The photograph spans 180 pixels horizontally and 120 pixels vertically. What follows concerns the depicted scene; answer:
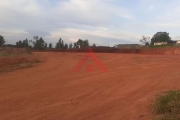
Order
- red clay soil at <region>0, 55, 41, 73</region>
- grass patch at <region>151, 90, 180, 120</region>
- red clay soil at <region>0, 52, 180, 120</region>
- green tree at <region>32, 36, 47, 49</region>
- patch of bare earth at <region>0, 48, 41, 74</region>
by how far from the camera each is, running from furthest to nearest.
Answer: green tree at <region>32, 36, 47, 49</region>
patch of bare earth at <region>0, 48, 41, 74</region>
red clay soil at <region>0, 55, 41, 73</region>
red clay soil at <region>0, 52, 180, 120</region>
grass patch at <region>151, 90, 180, 120</region>

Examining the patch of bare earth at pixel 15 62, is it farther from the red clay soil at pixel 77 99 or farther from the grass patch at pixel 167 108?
the grass patch at pixel 167 108

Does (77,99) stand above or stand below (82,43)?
below

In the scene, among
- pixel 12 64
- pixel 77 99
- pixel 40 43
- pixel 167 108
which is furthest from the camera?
pixel 40 43

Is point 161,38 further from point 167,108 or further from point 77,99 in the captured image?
point 167,108

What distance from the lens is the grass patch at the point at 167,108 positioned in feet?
15.1

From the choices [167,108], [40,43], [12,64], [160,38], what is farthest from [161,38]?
[167,108]

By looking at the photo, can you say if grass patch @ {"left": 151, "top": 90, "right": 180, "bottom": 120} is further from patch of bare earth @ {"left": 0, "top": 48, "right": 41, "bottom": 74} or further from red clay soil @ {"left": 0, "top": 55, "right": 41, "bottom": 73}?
red clay soil @ {"left": 0, "top": 55, "right": 41, "bottom": 73}

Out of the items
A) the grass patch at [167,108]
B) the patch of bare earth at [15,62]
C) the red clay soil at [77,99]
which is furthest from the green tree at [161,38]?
the grass patch at [167,108]

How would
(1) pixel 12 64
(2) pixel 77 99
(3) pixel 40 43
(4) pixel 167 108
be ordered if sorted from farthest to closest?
(3) pixel 40 43 < (1) pixel 12 64 < (2) pixel 77 99 < (4) pixel 167 108

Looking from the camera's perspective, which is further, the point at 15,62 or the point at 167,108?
the point at 15,62

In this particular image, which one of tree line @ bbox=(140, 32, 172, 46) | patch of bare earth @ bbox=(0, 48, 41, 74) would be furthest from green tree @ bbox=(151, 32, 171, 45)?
patch of bare earth @ bbox=(0, 48, 41, 74)

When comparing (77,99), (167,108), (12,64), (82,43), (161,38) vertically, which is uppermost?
(161,38)

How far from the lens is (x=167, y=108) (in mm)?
5141

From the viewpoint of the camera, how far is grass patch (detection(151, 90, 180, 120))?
4.61m
